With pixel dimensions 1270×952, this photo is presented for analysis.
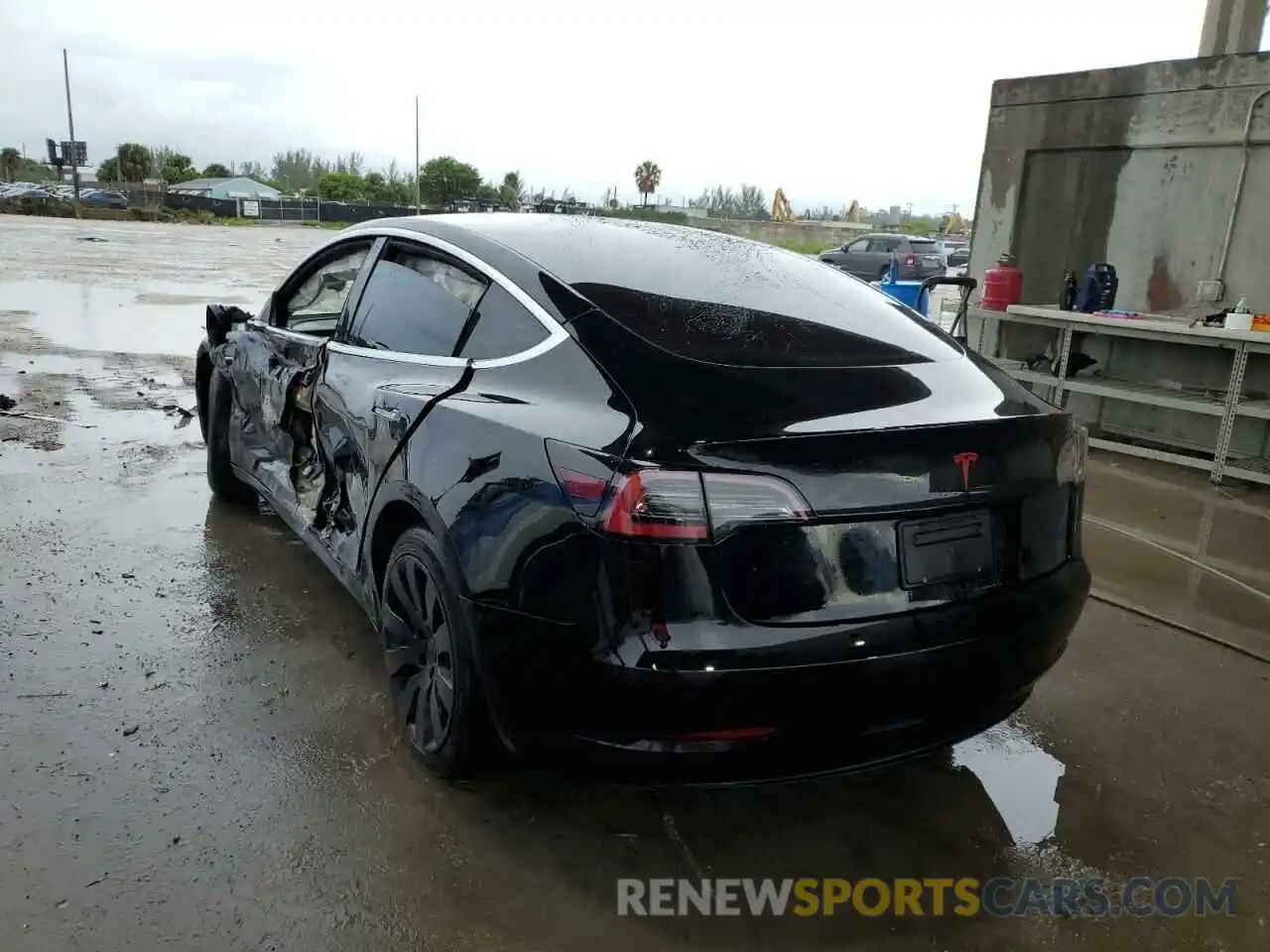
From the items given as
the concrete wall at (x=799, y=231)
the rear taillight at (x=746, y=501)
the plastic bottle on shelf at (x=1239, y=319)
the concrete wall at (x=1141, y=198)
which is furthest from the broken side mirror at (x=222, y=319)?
the concrete wall at (x=799, y=231)

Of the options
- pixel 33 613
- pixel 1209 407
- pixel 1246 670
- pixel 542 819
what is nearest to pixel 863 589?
pixel 542 819

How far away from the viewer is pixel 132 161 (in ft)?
230

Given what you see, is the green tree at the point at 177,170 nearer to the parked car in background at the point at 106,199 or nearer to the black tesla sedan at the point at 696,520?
the parked car in background at the point at 106,199

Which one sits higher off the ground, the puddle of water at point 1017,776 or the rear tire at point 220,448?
the rear tire at point 220,448

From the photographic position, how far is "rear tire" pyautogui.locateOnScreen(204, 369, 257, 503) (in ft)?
15.1

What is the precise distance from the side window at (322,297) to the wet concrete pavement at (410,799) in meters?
1.05

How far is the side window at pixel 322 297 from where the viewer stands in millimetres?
3557

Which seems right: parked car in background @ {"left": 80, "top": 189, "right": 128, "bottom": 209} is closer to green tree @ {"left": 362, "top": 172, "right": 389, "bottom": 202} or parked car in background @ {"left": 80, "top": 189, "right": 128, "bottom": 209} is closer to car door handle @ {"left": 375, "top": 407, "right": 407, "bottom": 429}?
green tree @ {"left": 362, "top": 172, "right": 389, "bottom": 202}

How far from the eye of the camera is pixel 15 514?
4.51 metres

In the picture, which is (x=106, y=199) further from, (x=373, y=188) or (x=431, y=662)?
(x=431, y=662)

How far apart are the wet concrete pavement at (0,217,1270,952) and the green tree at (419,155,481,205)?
61133mm

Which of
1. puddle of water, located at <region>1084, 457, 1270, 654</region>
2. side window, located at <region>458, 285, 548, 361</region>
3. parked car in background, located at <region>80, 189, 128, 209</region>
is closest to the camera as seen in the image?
side window, located at <region>458, 285, 548, 361</region>

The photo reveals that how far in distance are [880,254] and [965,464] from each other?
25.2 m

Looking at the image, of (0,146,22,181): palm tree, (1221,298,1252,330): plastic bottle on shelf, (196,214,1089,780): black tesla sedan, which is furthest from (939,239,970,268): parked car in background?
(0,146,22,181): palm tree
